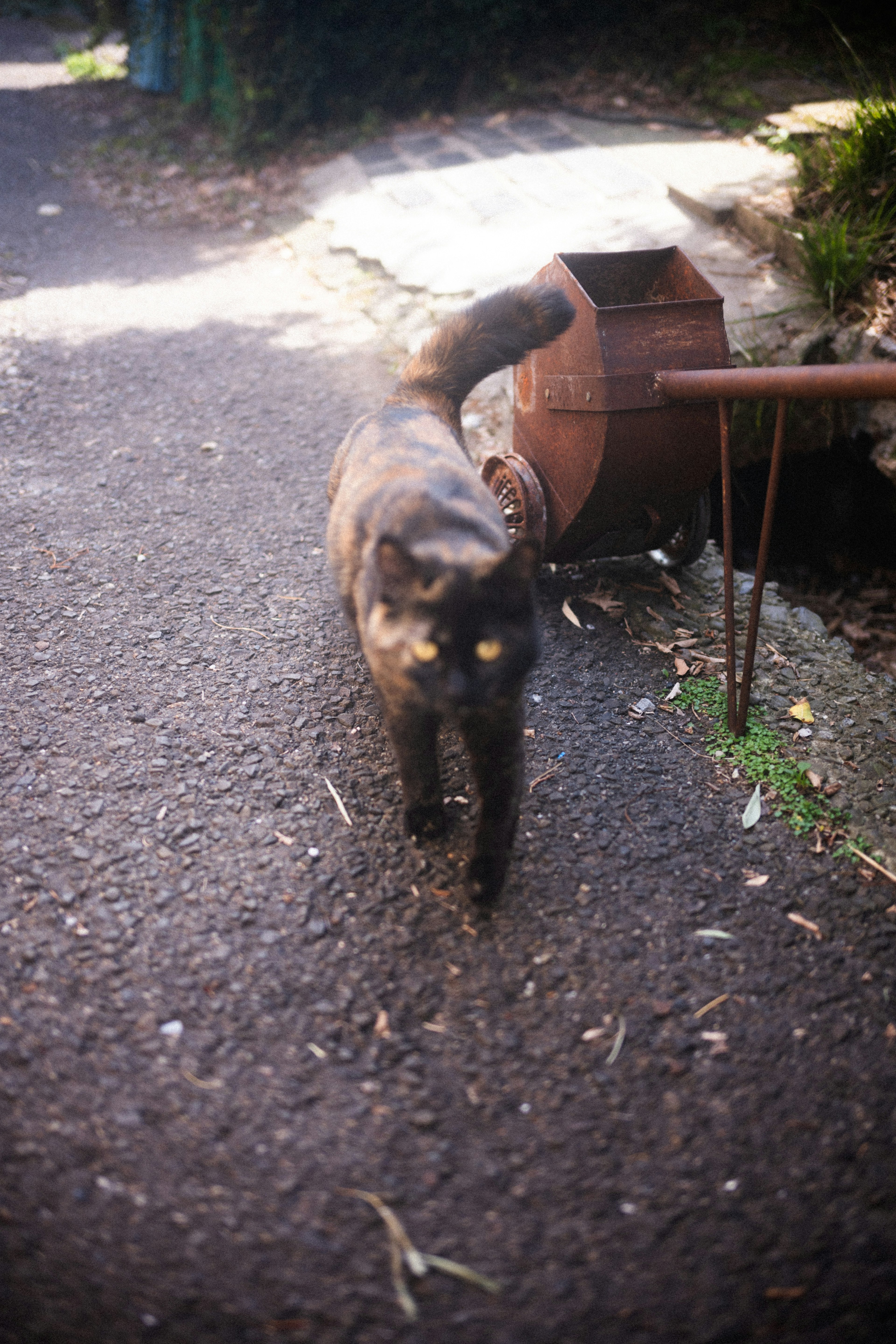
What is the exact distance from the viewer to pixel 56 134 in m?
9.20

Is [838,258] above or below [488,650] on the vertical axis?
above

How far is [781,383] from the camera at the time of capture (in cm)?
241

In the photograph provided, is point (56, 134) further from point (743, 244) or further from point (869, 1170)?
point (869, 1170)

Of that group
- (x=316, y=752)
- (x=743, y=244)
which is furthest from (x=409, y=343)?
(x=316, y=752)

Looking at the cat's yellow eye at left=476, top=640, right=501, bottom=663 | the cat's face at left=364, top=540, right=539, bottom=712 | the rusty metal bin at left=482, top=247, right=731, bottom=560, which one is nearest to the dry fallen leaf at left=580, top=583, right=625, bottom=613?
the rusty metal bin at left=482, top=247, right=731, bottom=560

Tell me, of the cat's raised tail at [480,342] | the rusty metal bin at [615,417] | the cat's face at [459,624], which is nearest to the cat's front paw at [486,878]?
the cat's face at [459,624]

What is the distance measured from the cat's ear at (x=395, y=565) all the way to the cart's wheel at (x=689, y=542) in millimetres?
1853

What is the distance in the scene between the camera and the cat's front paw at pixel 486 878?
239 centimetres

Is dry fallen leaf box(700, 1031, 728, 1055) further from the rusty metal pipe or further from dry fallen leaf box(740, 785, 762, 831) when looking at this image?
the rusty metal pipe

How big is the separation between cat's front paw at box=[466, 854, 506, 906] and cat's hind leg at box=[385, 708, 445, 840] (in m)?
0.24

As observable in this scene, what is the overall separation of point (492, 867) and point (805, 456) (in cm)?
345

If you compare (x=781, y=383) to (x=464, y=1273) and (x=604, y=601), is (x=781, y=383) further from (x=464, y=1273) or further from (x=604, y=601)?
(x=464, y=1273)

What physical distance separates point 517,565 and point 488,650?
8.1 inches

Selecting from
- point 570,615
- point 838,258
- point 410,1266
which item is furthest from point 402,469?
point 838,258
